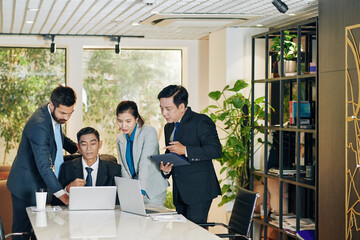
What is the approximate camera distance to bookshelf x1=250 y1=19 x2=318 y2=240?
5336 millimetres

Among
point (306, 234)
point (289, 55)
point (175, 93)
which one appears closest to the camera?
point (175, 93)

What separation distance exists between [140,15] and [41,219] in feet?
9.20

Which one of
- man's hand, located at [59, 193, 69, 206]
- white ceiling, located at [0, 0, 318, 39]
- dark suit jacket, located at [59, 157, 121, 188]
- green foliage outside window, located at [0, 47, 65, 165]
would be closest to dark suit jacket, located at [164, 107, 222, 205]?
dark suit jacket, located at [59, 157, 121, 188]

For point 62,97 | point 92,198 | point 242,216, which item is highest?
point 62,97

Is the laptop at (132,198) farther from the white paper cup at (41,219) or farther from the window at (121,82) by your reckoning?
the window at (121,82)

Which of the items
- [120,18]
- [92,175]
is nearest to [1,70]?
[120,18]

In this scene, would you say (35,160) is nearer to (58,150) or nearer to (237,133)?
(58,150)

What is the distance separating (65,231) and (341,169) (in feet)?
7.42

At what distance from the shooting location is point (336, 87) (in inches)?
182

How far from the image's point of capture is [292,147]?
19.9 ft

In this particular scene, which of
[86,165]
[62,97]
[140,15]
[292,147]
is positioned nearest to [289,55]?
[292,147]

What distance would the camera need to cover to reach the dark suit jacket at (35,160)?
13.9 ft

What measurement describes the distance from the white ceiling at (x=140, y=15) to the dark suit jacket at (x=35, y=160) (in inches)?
55.2

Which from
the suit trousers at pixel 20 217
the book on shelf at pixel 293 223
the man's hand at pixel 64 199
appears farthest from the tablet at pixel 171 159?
the book on shelf at pixel 293 223
